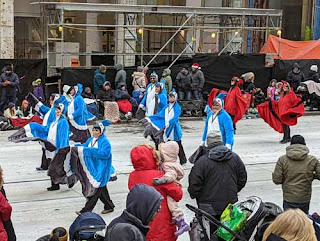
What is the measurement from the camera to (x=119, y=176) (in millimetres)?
12680

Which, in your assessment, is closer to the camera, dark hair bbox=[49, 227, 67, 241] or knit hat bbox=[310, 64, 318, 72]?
dark hair bbox=[49, 227, 67, 241]

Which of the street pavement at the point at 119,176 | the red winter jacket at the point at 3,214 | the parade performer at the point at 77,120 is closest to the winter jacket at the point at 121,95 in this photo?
the street pavement at the point at 119,176

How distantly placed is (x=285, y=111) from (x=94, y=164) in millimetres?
8256

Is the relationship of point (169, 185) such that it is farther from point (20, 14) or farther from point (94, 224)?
point (20, 14)

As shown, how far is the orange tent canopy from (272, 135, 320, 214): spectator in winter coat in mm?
18927

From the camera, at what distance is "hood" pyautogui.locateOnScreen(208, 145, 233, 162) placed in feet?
22.8

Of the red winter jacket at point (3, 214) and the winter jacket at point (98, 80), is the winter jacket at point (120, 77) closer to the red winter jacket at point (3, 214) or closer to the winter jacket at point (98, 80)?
the winter jacket at point (98, 80)

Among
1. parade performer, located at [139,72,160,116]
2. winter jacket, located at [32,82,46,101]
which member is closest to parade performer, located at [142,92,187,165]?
parade performer, located at [139,72,160,116]

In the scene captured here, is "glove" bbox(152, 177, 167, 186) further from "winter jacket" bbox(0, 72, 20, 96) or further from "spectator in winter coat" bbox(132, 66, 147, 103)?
"spectator in winter coat" bbox(132, 66, 147, 103)

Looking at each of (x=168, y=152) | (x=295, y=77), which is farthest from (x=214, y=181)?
(x=295, y=77)

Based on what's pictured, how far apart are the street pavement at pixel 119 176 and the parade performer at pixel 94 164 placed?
51cm

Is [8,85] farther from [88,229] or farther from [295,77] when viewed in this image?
[88,229]

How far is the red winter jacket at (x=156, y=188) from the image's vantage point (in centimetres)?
643

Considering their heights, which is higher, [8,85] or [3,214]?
[8,85]
